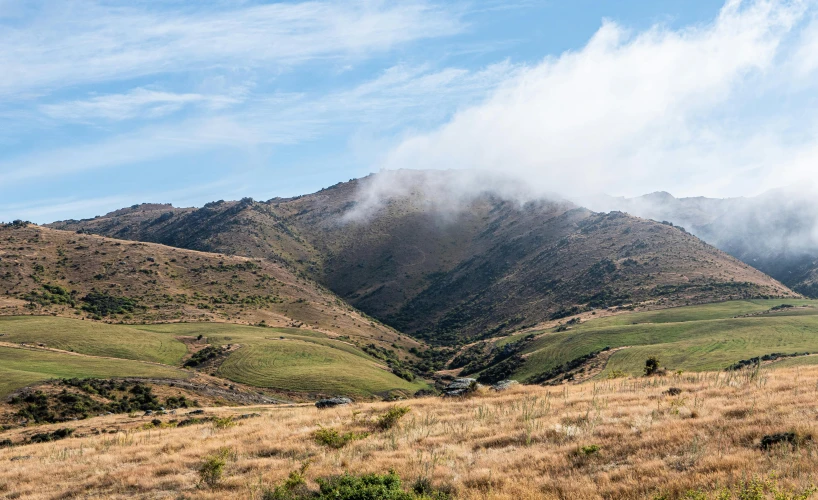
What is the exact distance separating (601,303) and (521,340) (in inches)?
→ 1355

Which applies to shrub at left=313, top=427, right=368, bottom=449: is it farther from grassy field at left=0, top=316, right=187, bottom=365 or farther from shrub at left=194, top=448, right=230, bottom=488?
grassy field at left=0, top=316, right=187, bottom=365

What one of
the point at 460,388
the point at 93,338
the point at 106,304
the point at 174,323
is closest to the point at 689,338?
the point at 460,388

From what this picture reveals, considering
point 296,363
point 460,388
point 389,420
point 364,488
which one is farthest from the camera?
point 296,363

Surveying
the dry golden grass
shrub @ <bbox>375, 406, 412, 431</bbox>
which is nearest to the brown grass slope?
the dry golden grass

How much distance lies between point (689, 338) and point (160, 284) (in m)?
121

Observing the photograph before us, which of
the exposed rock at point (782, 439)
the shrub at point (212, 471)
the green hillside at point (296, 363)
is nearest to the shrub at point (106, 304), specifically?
the green hillside at point (296, 363)

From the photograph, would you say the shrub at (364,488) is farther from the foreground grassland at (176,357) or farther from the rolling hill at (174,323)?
the foreground grassland at (176,357)

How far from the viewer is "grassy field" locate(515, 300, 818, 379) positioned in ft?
215

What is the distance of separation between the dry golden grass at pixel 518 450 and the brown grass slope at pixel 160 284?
99335 mm

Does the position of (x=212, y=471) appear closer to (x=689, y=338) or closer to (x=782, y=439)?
(x=782, y=439)

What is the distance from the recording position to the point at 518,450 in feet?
50.8

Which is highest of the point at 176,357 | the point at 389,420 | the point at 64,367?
the point at 389,420

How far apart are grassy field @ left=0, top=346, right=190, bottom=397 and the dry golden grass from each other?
131ft

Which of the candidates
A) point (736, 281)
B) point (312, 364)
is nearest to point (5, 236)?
point (312, 364)
